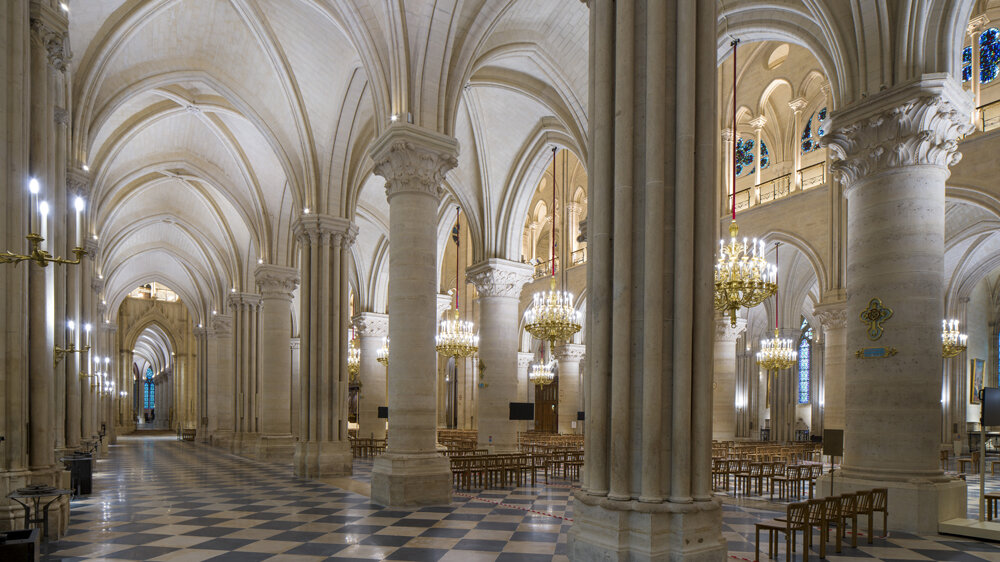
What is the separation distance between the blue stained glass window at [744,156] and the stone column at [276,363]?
1859cm

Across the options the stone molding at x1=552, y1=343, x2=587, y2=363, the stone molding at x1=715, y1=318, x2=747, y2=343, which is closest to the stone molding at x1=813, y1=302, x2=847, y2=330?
the stone molding at x1=715, y1=318, x2=747, y2=343

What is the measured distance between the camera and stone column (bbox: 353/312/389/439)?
29266 millimetres

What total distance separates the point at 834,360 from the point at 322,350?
49.2 ft

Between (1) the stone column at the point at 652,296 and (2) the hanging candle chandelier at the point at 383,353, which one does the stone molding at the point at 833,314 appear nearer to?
(1) the stone column at the point at 652,296

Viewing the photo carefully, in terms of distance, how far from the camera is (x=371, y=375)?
30.0m

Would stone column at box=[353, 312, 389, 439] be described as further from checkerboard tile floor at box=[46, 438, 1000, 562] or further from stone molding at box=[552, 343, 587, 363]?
checkerboard tile floor at box=[46, 438, 1000, 562]

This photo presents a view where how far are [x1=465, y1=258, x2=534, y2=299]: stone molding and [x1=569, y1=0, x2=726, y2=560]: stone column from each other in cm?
1361

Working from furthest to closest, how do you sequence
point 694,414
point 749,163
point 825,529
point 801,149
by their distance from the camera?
point 749,163 < point 801,149 < point 825,529 < point 694,414

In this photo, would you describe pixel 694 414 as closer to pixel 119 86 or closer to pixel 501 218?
pixel 501 218

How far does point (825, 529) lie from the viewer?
27.6 ft

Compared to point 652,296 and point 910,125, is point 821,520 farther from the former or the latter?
point 910,125

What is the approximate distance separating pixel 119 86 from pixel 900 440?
19267 mm


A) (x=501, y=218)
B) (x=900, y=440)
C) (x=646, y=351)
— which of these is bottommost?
(x=900, y=440)

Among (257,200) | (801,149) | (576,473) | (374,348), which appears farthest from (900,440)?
(374,348)
